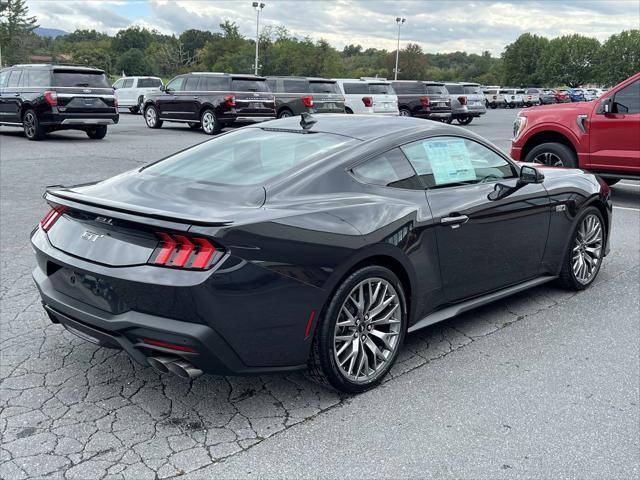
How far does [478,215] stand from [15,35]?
9366 centimetres

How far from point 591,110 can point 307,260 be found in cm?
781

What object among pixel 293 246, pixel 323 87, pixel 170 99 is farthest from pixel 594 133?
pixel 170 99

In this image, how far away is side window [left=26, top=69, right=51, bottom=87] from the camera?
15.8m

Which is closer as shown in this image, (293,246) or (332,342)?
(293,246)

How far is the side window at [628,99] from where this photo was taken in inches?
366

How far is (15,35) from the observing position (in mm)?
84562

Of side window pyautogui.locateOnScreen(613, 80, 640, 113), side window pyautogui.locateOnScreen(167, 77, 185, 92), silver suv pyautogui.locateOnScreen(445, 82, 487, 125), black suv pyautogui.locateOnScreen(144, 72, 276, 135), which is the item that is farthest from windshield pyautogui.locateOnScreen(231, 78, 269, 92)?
side window pyautogui.locateOnScreen(613, 80, 640, 113)

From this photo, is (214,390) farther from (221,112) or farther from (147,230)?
(221,112)

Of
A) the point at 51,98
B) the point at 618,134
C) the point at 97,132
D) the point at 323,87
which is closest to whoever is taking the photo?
the point at 618,134

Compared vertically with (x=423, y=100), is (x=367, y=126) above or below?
above

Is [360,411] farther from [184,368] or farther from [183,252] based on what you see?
[183,252]

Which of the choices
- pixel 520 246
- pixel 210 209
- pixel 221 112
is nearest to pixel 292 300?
pixel 210 209

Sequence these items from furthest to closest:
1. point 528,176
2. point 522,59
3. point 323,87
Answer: point 522,59
point 323,87
point 528,176

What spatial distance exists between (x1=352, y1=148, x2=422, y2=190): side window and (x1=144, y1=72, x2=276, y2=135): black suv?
16016mm
